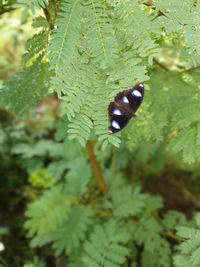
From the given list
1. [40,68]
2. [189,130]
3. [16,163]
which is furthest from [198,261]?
[16,163]

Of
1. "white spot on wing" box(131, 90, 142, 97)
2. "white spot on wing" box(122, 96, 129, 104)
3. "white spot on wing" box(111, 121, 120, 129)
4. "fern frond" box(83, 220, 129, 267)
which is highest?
"white spot on wing" box(131, 90, 142, 97)

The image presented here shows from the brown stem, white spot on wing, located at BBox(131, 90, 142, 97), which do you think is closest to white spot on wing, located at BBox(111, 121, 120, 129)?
white spot on wing, located at BBox(131, 90, 142, 97)

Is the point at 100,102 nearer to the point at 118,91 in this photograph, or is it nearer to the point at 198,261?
the point at 118,91

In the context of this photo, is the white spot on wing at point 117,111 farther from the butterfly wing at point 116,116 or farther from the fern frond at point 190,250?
the fern frond at point 190,250

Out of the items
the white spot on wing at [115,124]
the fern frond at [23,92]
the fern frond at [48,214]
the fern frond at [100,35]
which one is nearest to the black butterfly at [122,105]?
the white spot on wing at [115,124]

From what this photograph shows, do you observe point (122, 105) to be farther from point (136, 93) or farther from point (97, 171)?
point (97, 171)

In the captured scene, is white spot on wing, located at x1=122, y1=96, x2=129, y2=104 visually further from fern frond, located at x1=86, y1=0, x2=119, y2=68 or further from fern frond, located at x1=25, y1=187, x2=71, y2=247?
fern frond, located at x1=25, y1=187, x2=71, y2=247

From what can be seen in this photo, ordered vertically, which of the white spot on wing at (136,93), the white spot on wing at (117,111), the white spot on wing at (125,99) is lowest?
the white spot on wing at (117,111)
